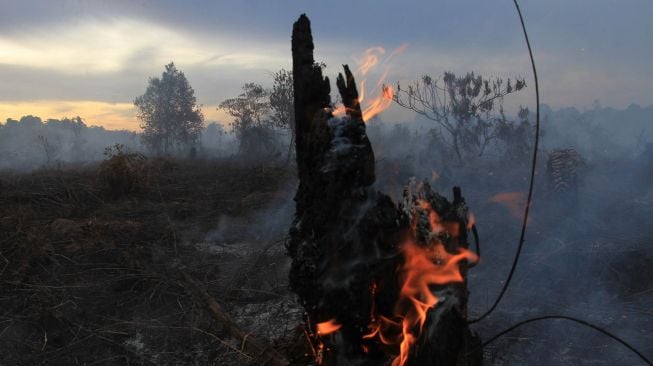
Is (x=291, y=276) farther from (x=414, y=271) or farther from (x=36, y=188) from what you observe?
(x=36, y=188)

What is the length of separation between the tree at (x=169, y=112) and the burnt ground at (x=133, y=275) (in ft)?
130

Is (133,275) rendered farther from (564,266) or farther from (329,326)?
(564,266)

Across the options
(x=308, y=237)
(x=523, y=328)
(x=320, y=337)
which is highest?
(x=308, y=237)

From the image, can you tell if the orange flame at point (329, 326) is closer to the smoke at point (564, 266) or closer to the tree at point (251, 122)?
the smoke at point (564, 266)

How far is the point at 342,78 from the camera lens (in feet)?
10.1

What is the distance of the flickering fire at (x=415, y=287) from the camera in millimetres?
2898

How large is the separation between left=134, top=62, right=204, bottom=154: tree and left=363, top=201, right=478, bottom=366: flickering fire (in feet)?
175

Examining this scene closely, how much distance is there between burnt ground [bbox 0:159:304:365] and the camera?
19.3ft

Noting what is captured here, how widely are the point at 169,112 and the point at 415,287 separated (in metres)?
55.9

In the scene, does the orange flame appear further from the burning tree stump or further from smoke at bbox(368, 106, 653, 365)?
smoke at bbox(368, 106, 653, 365)

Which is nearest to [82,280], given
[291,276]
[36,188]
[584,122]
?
[291,276]

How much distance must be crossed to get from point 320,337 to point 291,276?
50cm

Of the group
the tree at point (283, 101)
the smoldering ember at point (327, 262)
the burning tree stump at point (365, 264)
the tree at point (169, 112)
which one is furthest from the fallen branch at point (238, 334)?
the tree at point (169, 112)

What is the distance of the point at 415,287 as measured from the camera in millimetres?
2975
